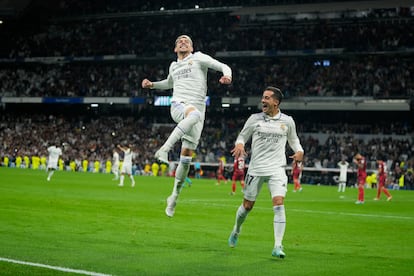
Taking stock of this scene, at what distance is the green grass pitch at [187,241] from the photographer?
10977mm

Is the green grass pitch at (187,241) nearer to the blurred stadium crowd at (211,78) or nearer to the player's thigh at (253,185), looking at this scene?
the player's thigh at (253,185)

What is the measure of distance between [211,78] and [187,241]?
56353mm

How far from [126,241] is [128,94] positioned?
58.9 meters

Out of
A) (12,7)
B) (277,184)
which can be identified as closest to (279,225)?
(277,184)

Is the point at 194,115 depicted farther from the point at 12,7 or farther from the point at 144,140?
the point at 12,7

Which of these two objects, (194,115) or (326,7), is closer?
(194,115)

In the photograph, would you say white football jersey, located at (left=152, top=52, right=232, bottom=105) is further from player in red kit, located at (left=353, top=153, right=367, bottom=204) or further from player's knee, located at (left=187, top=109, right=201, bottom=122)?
player in red kit, located at (left=353, top=153, right=367, bottom=204)

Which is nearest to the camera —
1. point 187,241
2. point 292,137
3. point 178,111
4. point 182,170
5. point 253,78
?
point 292,137

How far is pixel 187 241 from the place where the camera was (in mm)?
14461

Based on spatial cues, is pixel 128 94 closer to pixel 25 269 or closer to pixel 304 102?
pixel 304 102

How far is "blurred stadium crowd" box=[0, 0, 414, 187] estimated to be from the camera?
62.5m

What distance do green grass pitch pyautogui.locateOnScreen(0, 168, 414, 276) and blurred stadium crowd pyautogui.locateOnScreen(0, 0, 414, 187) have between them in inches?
1531

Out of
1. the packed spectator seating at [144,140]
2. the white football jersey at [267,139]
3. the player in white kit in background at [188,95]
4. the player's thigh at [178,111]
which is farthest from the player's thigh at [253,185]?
the packed spectator seating at [144,140]

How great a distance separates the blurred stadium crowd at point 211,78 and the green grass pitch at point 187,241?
38.9 meters
